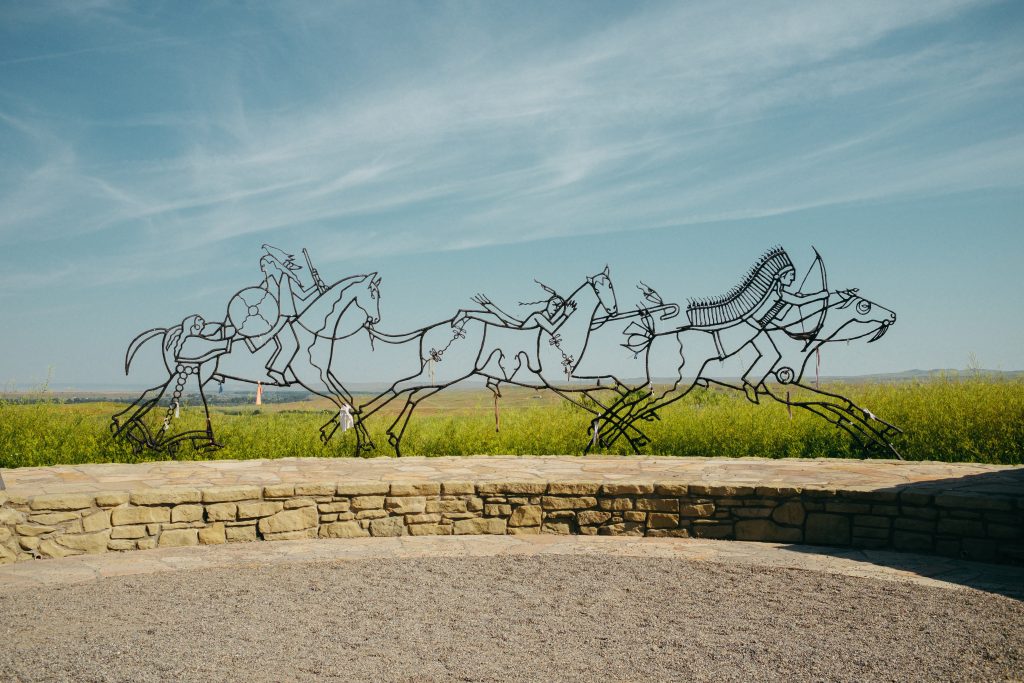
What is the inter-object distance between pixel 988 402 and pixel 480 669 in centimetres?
895

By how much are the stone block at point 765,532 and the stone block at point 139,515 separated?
193 inches

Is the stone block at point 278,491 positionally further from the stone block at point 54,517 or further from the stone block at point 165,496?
the stone block at point 54,517

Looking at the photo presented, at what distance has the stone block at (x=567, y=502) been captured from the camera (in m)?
7.11

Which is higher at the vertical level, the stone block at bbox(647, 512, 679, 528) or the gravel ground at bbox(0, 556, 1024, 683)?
the stone block at bbox(647, 512, 679, 528)

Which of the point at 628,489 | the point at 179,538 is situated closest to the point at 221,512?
the point at 179,538

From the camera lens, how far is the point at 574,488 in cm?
710

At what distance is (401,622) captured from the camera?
15.7 ft

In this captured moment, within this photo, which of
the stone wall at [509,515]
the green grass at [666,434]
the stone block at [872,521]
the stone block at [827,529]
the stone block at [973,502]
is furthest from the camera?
the green grass at [666,434]

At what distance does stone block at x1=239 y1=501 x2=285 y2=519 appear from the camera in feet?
22.5

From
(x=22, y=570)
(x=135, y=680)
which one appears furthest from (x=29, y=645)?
(x=22, y=570)

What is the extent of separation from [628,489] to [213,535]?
362 cm

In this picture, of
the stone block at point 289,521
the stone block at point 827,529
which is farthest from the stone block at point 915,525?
the stone block at point 289,521

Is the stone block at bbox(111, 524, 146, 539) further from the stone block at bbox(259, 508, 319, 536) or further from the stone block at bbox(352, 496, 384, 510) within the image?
the stone block at bbox(352, 496, 384, 510)

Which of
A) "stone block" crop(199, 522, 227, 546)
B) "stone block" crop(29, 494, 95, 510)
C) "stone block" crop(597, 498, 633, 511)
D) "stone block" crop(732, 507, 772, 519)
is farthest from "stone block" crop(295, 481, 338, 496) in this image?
"stone block" crop(732, 507, 772, 519)
